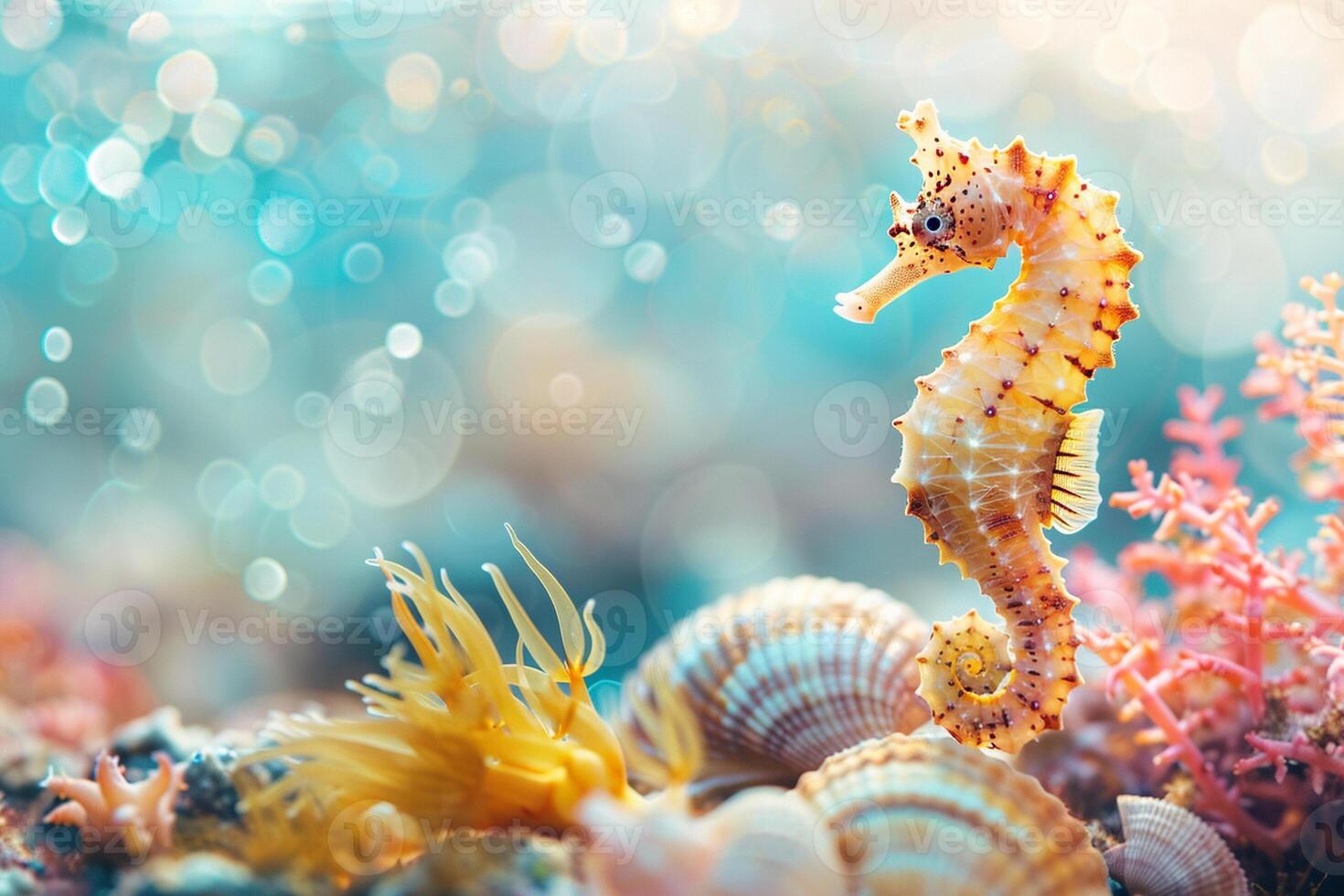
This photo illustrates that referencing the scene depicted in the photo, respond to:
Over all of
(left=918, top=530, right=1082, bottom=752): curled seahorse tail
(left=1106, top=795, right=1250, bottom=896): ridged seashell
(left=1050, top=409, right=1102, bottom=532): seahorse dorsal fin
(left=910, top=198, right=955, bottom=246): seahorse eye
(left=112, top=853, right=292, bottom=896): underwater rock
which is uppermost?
(left=910, top=198, right=955, bottom=246): seahorse eye

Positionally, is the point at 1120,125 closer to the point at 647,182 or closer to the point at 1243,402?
the point at 1243,402

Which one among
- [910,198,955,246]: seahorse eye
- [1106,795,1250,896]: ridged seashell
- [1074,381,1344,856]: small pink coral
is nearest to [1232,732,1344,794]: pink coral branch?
[1074,381,1344,856]: small pink coral

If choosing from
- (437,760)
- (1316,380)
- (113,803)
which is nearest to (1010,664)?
(437,760)

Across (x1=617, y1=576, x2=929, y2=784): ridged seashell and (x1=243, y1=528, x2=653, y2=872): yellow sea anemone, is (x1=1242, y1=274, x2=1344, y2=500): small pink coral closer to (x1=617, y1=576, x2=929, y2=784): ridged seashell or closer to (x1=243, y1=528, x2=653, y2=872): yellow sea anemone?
(x1=617, y1=576, x2=929, y2=784): ridged seashell

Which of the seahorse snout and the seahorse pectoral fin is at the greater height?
the seahorse snout

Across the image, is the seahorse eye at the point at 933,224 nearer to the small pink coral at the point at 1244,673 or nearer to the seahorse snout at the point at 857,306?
the seahorse snout at the point at 857,306

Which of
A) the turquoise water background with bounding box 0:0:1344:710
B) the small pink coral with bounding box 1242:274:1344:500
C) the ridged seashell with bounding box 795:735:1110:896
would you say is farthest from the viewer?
the turquoise water background with bounding box 0:0:1344:710

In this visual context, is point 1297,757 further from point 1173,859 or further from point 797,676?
point 797,676
